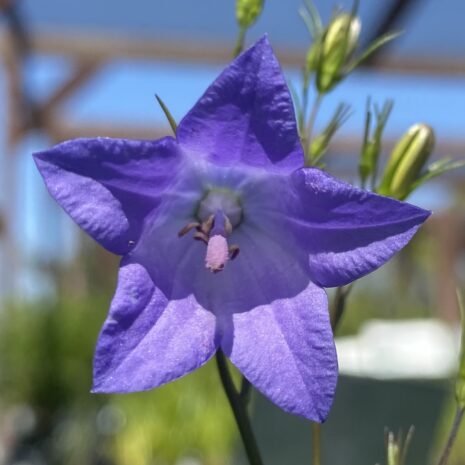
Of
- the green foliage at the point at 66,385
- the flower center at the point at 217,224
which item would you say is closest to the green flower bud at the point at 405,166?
the flower center at the point at 217,224

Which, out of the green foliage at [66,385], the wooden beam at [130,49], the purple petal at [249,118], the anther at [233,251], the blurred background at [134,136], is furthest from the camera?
the wooden beam at [130,49]

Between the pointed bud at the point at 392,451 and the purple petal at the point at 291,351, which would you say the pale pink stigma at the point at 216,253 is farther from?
the pointed bud at the point at 392,451

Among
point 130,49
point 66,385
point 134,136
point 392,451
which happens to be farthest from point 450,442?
point 134,136

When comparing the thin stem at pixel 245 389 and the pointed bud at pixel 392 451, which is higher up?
the thin stem at pixel 245 389

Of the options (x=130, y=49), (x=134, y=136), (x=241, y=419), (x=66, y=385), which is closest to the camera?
(x=241, y=419)

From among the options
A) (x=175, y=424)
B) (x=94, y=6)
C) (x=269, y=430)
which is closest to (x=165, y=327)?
→ (x=269, y=430)

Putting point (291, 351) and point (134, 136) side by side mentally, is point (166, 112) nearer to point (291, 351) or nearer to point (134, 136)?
point (291, 351)

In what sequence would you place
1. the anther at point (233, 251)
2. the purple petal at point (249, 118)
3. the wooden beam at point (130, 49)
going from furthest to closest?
the wooden beam at point (130, 49), the anther at point (233, 251), the purple petal at point (249, 118)
